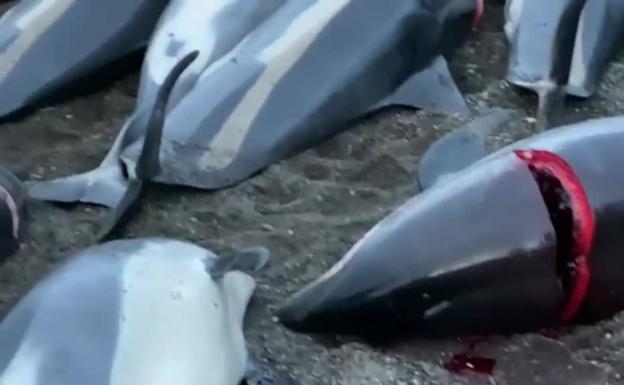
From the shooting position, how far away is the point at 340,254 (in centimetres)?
222

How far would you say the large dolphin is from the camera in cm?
245

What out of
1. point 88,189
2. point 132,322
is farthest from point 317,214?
point 132,322

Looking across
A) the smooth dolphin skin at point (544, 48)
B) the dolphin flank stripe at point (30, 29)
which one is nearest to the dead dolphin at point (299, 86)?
the smooth dolphin skin at point (544, 48)

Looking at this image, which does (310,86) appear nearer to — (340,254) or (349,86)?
(349,86)

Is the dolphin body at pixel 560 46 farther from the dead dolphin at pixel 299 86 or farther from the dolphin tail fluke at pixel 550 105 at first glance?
the dead dolphin at pixel 299 86

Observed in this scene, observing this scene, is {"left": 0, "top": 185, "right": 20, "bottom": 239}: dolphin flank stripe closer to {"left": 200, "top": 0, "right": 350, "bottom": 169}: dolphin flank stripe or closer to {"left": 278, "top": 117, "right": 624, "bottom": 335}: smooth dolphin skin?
{"left": 200, "top": 0, "right": 350, "bottom": 169}: dolphin flank stripe

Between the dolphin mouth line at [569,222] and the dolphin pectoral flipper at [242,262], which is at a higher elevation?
the dolphin mouth line at [569,222]

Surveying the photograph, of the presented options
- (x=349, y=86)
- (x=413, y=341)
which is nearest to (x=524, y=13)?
(x=349, y=86)

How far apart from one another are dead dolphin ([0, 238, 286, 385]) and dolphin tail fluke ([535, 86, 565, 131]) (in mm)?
722

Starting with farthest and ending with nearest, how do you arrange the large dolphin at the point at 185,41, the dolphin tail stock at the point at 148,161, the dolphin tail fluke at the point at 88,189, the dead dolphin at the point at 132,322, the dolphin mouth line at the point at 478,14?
the dolphin mouth line at the point at 478,14 < the large dolphin at the point at 185,41 < the dolphin tail fluke at the point at 88,189 < the dolphin tail stock at the point at 148,161 < the dead dolphin at the point at 132,322

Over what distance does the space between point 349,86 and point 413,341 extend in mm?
646

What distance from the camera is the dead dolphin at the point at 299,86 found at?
94.4 inches

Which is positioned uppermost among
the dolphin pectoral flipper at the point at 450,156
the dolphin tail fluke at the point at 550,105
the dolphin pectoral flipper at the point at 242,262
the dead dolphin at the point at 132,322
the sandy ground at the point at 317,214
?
the dead dolphin at the point at 132,322

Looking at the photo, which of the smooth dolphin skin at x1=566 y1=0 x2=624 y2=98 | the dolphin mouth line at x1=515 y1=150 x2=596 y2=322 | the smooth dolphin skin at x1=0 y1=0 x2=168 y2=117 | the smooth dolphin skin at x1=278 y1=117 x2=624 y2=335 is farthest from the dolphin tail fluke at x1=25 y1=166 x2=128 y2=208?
the smooth dolphin skin at x1=566 y1=0 x2=624 y2=98
